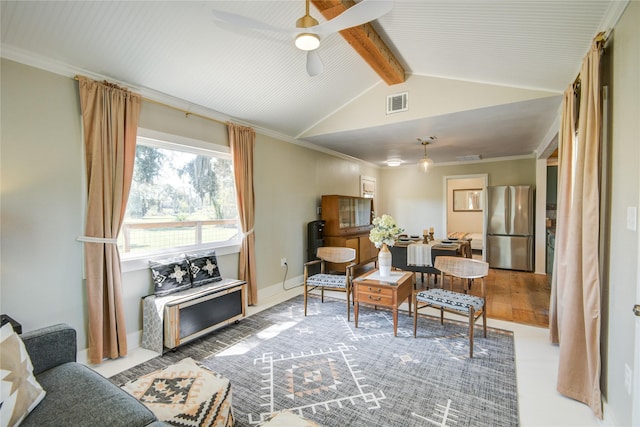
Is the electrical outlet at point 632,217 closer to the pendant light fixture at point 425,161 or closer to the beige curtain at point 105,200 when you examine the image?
the pendant light fixture at point 425,161

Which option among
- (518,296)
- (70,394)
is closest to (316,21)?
(70,394)

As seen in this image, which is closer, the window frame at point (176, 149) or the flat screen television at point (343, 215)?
the window frame at point (176, 149)

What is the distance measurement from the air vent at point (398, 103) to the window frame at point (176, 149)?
2270 millimetres

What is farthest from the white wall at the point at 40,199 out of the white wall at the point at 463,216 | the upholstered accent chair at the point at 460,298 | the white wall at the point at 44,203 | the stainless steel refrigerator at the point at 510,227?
the white wall at the point at 463,216

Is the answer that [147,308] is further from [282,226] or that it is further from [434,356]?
[434,356]

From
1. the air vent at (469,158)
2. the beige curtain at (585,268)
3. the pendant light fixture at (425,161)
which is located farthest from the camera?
the air vent at (469,158)

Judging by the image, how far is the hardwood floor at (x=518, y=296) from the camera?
3650mm

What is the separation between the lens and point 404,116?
12.8 feet

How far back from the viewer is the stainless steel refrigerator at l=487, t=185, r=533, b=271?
608 cm

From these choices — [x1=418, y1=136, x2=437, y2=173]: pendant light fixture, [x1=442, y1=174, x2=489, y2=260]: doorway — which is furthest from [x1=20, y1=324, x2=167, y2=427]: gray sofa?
[x1=442, y1=174, x2=489, y2=260]: doorway

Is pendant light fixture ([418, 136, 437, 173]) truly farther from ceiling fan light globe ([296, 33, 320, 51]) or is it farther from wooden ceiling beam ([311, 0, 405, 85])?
ceiling fan light globe ([296, 33, 320, 51])

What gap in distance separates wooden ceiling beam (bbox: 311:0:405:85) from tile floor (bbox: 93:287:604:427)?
10.5 ft

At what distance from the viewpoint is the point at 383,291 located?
315 cm

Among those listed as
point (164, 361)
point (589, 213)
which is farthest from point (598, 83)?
point (164, 361)
